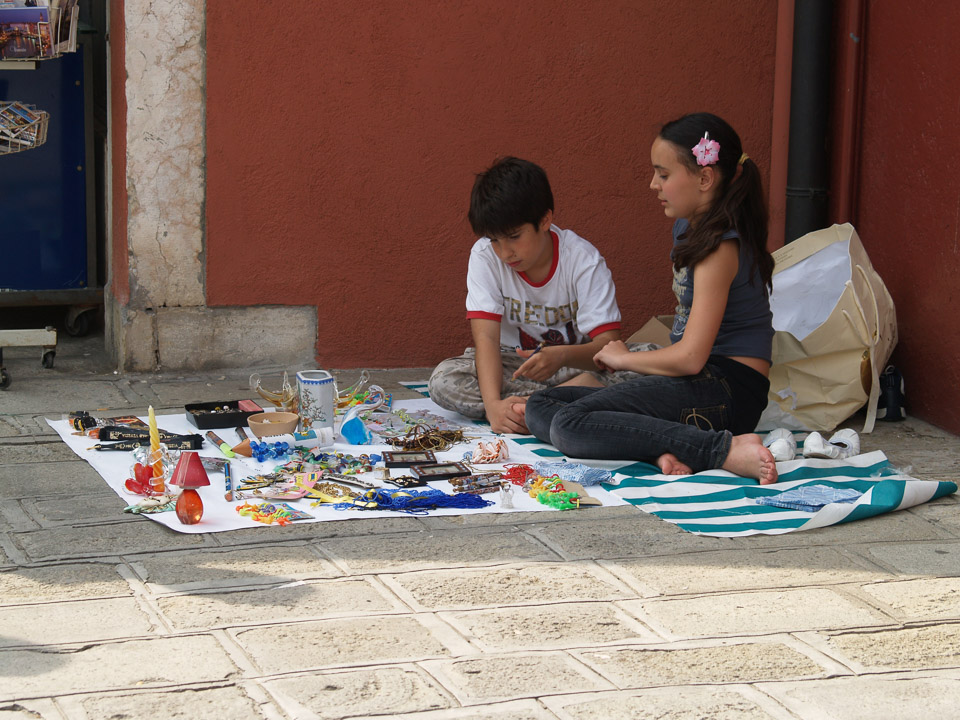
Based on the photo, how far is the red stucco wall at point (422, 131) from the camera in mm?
4586

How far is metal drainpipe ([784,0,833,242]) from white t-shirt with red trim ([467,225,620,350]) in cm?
125

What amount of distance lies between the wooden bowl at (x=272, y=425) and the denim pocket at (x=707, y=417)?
4.07ft

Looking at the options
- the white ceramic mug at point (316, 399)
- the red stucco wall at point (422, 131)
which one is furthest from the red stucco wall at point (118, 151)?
the white ceramic mug at point (316, 399)

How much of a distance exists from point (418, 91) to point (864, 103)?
1.82 meters

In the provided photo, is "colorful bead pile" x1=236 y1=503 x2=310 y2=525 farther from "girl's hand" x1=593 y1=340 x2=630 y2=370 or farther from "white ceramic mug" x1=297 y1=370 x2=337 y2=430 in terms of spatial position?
"girl's hand" x1=593 y1=340 x2=630 y2=370

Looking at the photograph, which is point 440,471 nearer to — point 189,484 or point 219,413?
point 189,484

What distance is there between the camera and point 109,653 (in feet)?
7.04

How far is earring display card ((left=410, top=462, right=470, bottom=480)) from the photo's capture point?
331 cm

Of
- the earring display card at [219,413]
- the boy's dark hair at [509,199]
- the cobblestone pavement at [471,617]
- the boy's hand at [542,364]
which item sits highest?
the boy's dark hair at [509,199]

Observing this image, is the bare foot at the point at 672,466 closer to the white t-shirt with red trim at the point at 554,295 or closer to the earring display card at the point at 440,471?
the earring display card at the point at 440,471

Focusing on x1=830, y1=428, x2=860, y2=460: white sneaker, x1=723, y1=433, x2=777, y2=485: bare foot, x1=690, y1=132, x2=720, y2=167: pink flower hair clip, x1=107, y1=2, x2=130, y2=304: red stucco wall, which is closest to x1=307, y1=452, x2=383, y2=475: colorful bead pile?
x1=723, y1=433, x2=777, y2=485: bare foot

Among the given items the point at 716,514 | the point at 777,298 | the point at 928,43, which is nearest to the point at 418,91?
the point at 777,298

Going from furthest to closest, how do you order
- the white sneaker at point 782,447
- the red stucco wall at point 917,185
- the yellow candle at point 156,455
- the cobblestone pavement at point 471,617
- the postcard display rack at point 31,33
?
the postcard display rack at point 31,33
the red stucco wall at point 917,185
the white sneaker at point 782,447
the yellow candle at point 156,455
the cobblestone pavement at point 471,617

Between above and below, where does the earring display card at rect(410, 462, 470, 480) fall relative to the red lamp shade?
below
